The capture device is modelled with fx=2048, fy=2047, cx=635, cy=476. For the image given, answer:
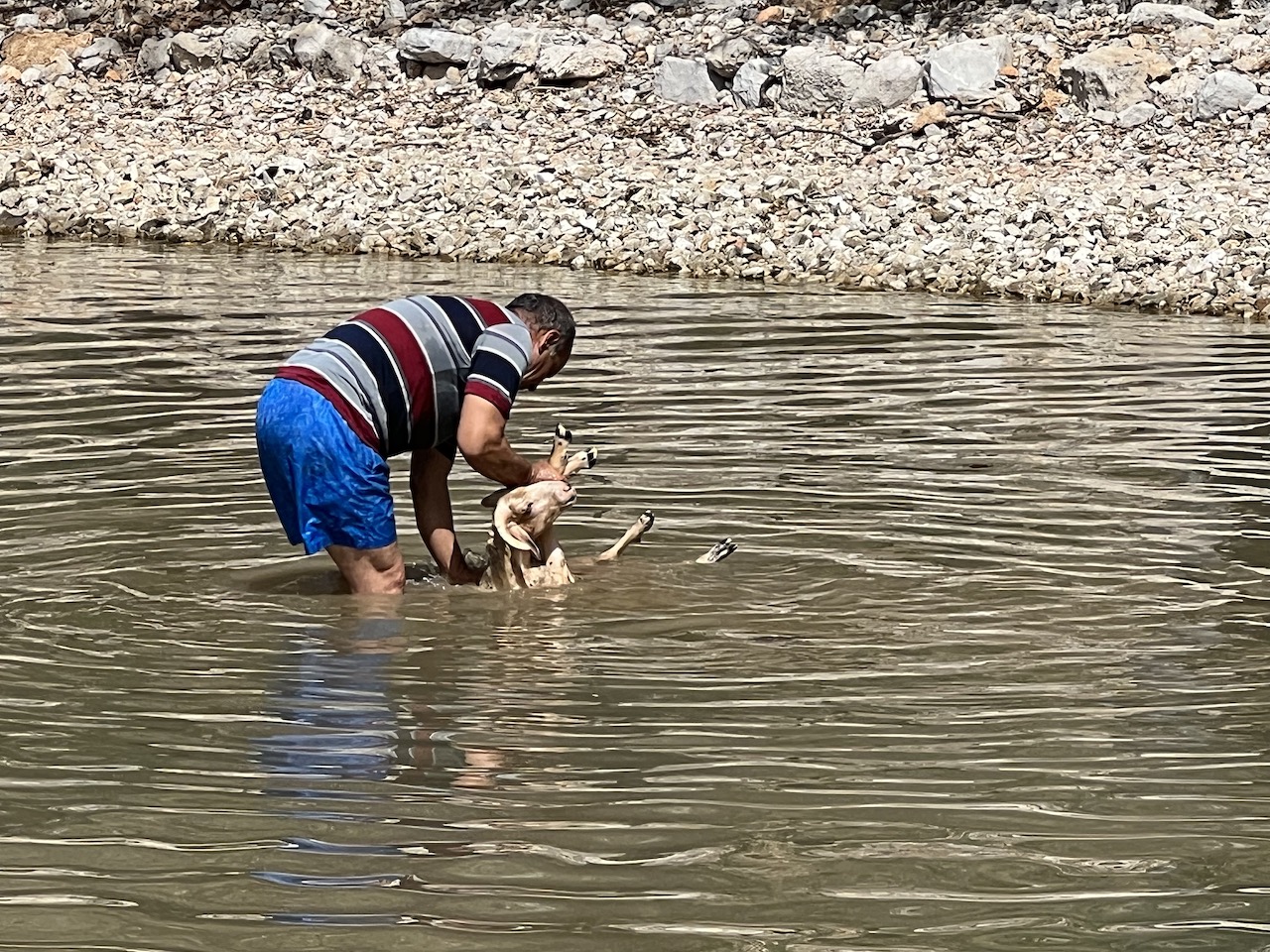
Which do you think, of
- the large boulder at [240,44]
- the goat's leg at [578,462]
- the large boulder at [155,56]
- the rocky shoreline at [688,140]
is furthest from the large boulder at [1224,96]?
the goat's leg at [578,462]

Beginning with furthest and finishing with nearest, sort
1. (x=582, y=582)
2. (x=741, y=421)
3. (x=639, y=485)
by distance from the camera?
1. (x=741, y=421)
2. (x=639, y=485)
3. (x=582, y=582)

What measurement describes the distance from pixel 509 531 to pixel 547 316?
0.85m

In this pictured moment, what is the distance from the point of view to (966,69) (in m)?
23.0

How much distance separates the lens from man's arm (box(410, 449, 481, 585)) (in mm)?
7891

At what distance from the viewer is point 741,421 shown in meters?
11.5

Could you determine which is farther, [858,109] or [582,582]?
[858,109]

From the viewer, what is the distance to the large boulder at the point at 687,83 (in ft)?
79.9

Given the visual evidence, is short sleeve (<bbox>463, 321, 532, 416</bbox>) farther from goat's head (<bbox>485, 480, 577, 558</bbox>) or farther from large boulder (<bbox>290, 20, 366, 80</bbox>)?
large boulder (<bbox>290, 20, 366, 80</bbox>)

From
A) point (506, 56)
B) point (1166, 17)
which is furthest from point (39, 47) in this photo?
point (1166, 17)

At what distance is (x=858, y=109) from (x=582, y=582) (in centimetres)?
1655

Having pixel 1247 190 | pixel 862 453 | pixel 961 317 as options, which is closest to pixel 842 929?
pixel 862 453

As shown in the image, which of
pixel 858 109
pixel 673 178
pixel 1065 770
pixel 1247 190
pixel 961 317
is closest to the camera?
pixel 1065 770

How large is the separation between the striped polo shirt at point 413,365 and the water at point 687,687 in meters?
0.71

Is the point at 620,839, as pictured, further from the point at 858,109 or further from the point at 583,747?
the point at 858,109
